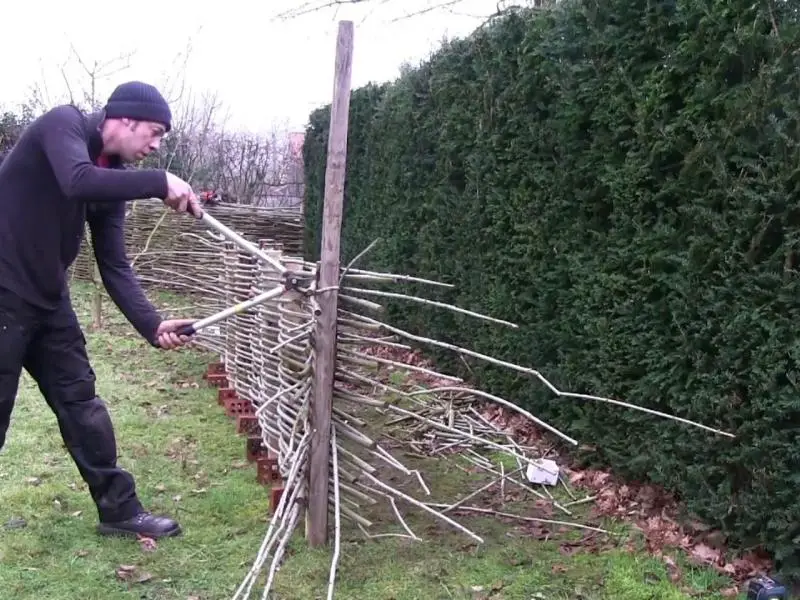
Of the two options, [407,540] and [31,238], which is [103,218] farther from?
[407,540]

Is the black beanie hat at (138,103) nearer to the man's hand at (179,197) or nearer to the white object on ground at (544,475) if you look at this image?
the man's hand at (179,197)

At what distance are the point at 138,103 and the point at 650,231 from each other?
2270mm

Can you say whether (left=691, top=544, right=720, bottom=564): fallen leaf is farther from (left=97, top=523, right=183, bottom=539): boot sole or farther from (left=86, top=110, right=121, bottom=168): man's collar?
(left=86, top=110, right=121, bottom=168): man's collar

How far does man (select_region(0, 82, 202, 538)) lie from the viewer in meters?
2.72

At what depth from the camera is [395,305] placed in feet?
24.5

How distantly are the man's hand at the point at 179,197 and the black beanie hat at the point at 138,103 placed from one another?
15.0 inches

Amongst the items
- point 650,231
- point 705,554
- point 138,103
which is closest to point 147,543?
point 138,103

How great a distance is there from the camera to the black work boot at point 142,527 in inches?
134

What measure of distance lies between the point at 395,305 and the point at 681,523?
426cm

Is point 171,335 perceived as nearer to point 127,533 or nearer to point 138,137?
point 138,137

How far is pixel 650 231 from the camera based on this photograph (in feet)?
11.9

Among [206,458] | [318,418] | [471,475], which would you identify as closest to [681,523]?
[471,475]

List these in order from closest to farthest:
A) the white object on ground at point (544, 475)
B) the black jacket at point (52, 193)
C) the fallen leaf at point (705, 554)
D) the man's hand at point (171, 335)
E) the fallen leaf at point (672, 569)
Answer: the black jacket at point (52, 193) → the man's hand at point (171, 335) → the fallen leaf at point (672, 569) → the fallen leaf at point (705, 554) → the white object on ground at point (544, 475)

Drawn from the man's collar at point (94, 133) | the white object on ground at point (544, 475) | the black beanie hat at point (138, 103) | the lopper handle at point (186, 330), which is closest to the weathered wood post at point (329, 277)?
the lopper handle at point (186, 330)
